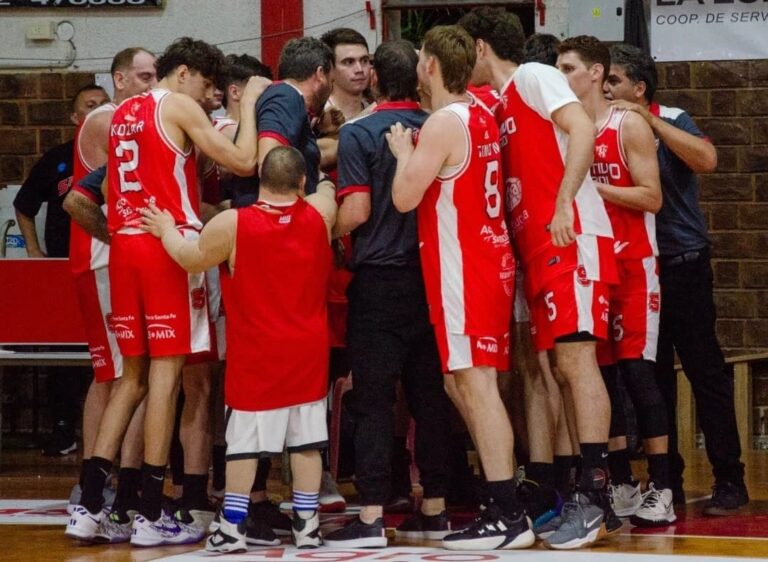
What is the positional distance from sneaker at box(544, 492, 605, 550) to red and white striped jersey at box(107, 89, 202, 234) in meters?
1.74

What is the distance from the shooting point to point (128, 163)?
5.44m

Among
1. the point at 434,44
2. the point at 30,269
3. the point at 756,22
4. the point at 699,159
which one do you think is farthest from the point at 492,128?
the point at 756,22

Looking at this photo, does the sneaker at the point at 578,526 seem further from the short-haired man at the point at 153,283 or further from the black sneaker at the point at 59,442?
the black sneaker at the point at 59,442

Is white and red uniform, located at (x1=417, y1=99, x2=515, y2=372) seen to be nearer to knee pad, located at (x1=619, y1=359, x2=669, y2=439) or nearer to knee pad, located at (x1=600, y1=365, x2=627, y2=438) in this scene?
knee pad, located at (x1=619, y1=359, x2=669, y2=439)

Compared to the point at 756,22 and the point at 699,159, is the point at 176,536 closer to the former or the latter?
the point at 699,159

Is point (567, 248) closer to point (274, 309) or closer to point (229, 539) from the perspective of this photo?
point (274, 309)

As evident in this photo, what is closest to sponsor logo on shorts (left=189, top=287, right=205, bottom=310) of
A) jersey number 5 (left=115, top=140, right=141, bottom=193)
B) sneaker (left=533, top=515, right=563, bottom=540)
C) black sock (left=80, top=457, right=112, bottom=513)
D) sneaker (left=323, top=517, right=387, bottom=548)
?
jersey number 5 (left=115, top=140, right=141, bottom=193)

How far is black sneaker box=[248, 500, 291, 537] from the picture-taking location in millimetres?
5602

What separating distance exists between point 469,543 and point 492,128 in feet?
4.89

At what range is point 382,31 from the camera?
8.88m

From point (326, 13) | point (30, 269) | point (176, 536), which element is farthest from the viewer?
point (326, 13)

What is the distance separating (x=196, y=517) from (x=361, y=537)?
759 millimetres

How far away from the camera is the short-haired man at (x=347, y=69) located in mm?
6391

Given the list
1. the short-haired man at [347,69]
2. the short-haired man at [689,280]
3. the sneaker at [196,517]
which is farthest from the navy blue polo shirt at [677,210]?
the sneaker at [196,517]
